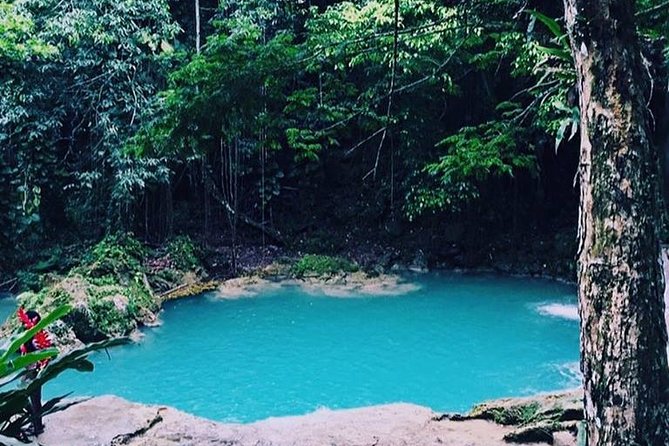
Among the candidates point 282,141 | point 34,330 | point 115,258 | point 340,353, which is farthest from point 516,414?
point 282,141

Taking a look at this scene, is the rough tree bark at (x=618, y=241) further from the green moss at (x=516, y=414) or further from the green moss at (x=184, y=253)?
the green moss at (x=184, y=253)

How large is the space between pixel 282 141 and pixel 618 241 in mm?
8876

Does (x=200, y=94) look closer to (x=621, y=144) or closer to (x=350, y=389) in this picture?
(x=621, y=144)

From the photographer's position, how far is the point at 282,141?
10.1 metres

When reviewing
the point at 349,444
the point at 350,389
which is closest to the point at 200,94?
the point at 349,444

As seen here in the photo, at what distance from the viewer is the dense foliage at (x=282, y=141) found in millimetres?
6008

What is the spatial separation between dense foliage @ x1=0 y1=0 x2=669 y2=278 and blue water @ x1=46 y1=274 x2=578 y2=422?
5.21 ft

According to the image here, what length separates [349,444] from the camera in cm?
294

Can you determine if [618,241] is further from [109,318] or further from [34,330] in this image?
[109,318]

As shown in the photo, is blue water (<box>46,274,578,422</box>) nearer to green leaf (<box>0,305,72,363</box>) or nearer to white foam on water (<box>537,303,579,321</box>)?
white foam on water (<box>537,303,579,321</box>)

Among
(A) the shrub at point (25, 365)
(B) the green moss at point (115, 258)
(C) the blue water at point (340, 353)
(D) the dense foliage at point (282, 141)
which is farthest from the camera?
(B) the green moss at point (115, 258)

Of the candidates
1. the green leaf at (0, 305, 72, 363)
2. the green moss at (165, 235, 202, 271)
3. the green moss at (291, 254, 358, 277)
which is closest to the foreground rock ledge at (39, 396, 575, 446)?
the green leaf at (0, 305, 72, 363)

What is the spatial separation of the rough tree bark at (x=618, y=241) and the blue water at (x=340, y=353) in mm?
3263

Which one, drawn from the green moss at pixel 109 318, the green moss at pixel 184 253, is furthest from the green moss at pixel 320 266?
the green moss at pixel 109 318
